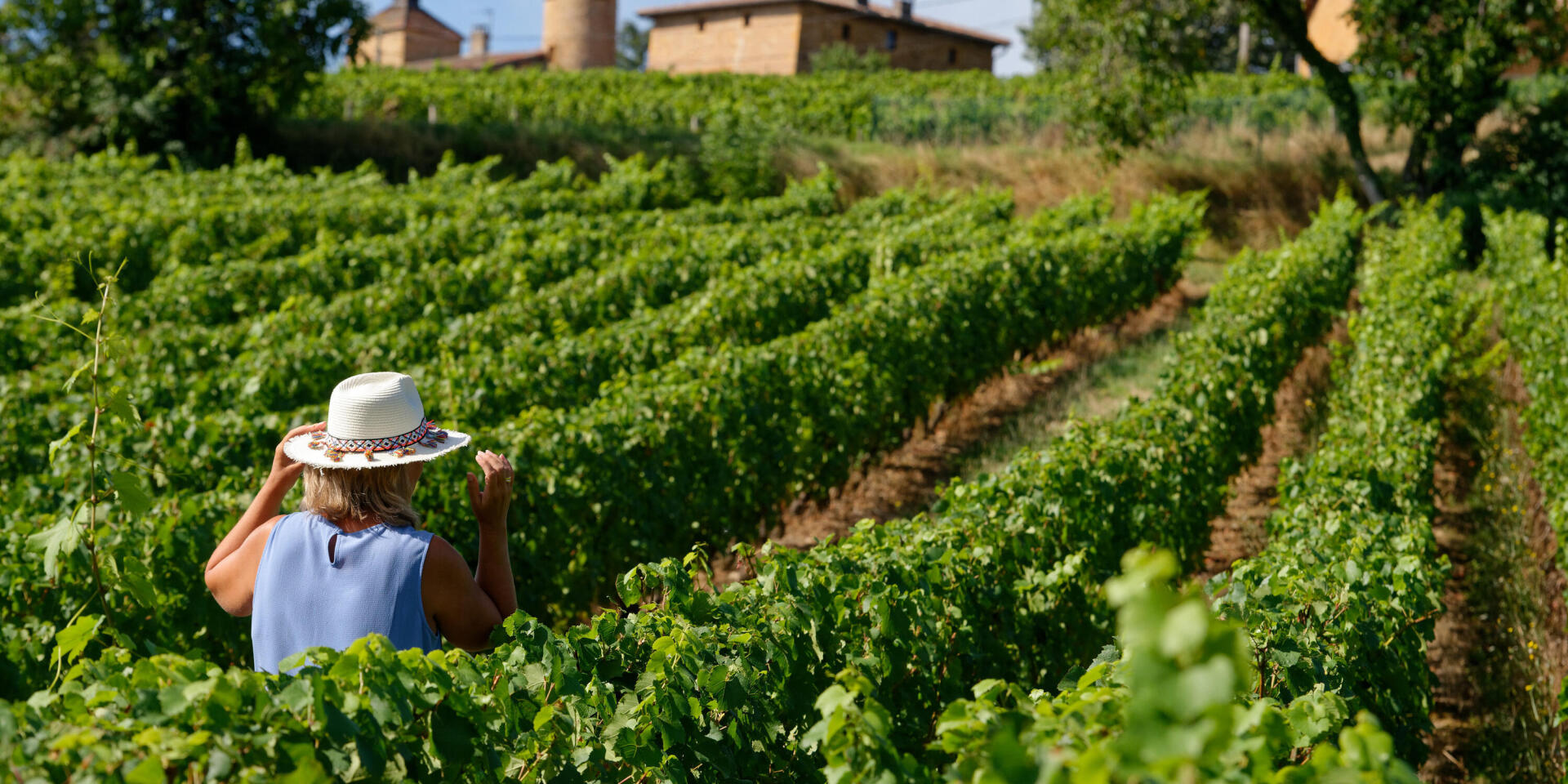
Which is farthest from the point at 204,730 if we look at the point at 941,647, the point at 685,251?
the point at 685,251

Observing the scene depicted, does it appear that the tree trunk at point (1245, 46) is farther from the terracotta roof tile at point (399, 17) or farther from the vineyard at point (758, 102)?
the terracotta roof tile at point (399, 17)

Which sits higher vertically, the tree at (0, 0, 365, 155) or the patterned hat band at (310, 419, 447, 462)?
the tree at (0, 0, 365, 155)

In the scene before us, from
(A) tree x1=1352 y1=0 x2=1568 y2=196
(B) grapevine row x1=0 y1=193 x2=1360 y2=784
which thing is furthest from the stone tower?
(B) grapevine row x1=0 y1=193 x2=1360 y2=784

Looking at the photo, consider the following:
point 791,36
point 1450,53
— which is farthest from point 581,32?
point 1450,53

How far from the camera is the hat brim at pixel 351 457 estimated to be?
2736 mm

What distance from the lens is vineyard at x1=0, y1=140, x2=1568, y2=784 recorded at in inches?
75.8

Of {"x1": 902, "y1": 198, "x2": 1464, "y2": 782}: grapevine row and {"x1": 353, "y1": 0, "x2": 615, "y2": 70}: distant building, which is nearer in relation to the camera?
{"x1": 902, "y1": 198, "x2": 1464, "y2": 782}: grapevine row

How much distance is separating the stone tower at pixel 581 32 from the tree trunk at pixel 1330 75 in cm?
4198

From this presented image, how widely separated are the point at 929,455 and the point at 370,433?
21.2 feet

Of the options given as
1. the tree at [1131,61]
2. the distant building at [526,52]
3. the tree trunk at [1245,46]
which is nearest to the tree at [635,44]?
the distant building at [526,52]

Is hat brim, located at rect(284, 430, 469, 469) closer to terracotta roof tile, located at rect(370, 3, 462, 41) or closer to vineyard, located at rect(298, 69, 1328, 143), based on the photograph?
vineyard, located at rect(298, 69, 1328, 143)

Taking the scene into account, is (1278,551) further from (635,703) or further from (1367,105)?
(1367,105)

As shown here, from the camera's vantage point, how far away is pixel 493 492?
9.33 feet

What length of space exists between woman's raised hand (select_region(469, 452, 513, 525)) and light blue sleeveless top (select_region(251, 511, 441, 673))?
0.19 meters
